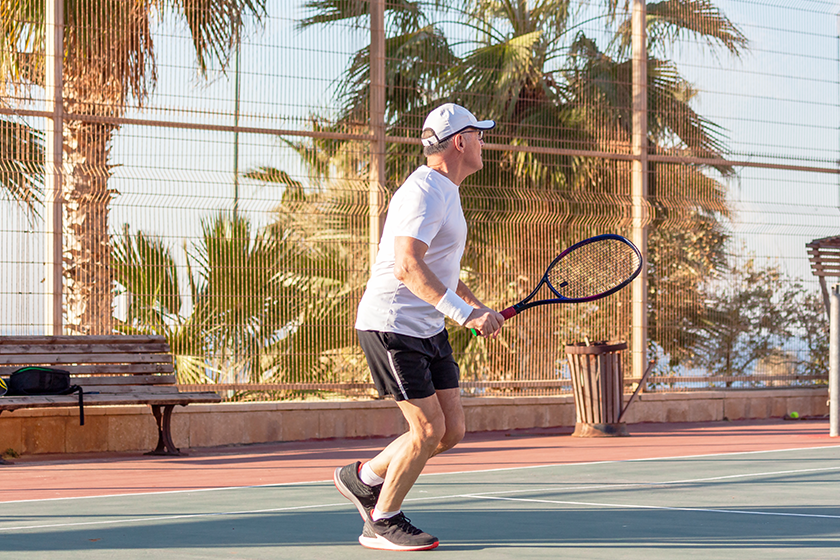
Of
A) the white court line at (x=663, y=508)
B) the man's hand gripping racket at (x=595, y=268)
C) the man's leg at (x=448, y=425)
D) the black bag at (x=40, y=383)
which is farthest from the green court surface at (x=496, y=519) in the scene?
the black bag at (x=40, y=383)

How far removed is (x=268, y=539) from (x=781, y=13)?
40.4ft

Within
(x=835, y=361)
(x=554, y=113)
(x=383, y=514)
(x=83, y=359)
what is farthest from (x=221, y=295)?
(x=383, y=514)

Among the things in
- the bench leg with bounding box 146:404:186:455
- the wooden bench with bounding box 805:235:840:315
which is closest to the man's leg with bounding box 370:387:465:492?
the bench leg with bounding box 146:404:186:455

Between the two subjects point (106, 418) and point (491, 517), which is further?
point (106, 418)

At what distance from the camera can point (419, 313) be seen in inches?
206

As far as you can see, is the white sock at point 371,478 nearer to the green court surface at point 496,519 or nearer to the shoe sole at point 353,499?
the shoe sole at point 353,499

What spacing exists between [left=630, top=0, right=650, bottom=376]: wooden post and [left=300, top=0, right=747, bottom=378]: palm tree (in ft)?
0.36

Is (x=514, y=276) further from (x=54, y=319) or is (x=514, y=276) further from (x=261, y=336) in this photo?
(x=54, y=319)

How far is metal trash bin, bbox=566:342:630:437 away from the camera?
1259 cm

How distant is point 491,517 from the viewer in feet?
20.2

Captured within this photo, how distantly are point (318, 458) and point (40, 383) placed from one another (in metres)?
2.31

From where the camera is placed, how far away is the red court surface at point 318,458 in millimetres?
8266

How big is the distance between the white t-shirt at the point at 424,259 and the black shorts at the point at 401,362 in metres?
0.04

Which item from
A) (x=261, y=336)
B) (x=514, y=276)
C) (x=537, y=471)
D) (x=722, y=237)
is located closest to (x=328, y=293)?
(x=261, y=336)
